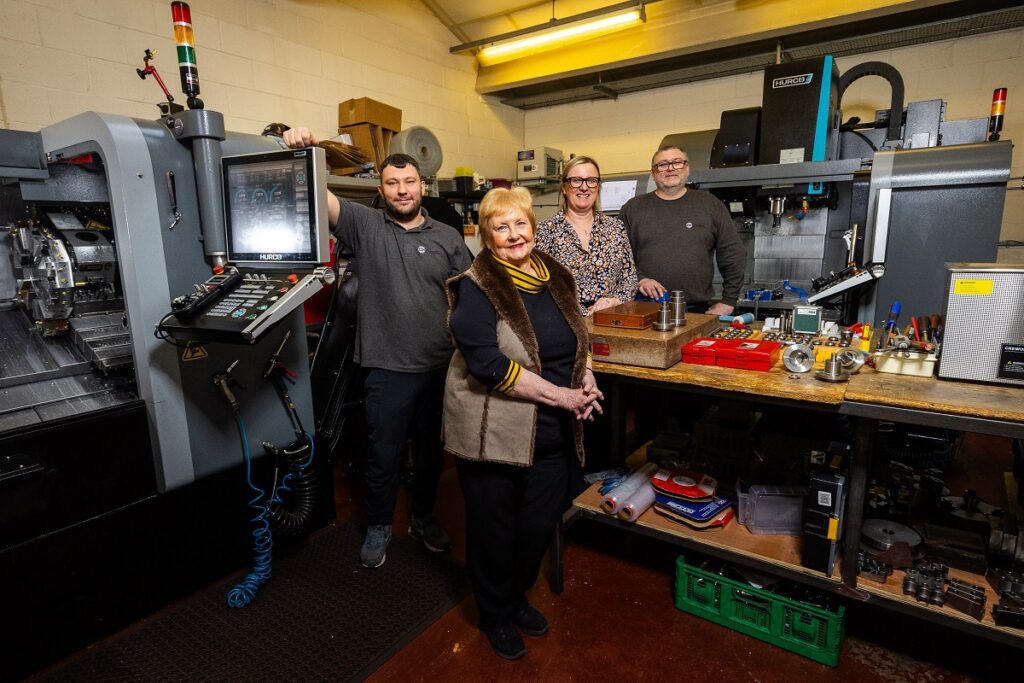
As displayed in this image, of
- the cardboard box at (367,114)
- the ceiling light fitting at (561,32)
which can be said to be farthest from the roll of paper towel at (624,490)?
the ceiling light fitting at (561,32)

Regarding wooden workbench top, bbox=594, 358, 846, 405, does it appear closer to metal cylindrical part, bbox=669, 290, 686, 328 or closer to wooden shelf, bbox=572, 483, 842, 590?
metal cylindrical part, bbox=669, 290, 686, 328

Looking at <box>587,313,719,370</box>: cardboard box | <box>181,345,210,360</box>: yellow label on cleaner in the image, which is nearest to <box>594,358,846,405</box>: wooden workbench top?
<box>587,313,719,370</box>: cardboard box

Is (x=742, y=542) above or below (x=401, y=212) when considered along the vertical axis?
below

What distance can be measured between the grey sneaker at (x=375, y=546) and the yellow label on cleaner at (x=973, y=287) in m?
2.08

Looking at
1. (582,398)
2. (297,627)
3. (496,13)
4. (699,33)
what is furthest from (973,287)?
(496,13)

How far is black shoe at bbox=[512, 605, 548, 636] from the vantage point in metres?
1.83

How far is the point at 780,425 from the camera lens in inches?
112

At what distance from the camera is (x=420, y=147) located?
3.95 meters

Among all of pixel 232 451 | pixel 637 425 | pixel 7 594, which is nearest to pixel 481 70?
pixel 637 425

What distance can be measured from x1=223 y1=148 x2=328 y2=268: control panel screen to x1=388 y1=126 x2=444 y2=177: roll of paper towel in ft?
6.92

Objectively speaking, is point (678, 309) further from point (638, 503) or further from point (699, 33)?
point (699, 33)

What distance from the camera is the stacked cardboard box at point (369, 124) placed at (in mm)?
3795

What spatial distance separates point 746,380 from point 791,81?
251 cm

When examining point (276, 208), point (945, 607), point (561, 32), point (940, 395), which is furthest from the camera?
point (561, 32)
